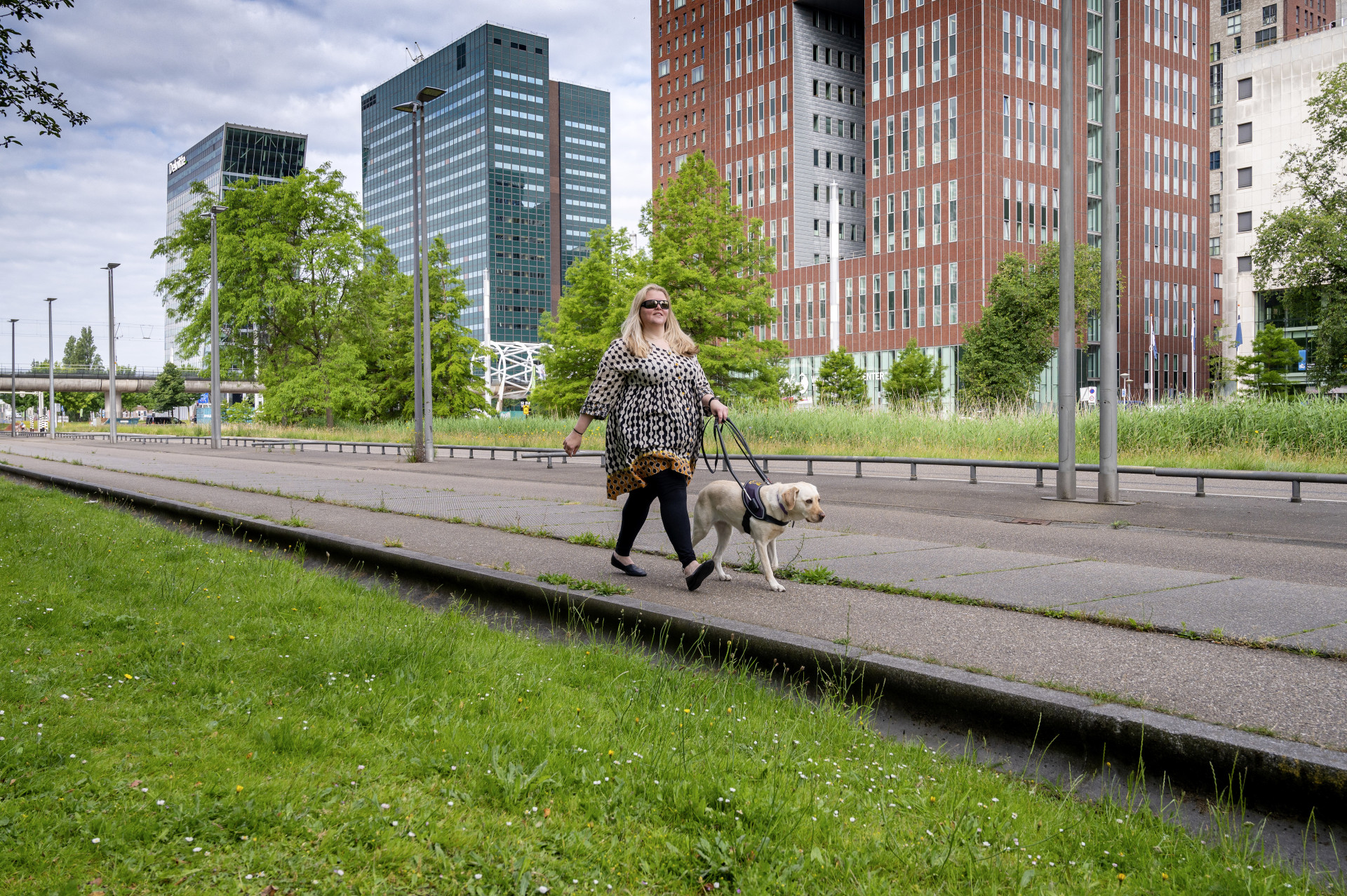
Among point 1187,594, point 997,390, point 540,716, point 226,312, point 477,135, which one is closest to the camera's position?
point 540,716

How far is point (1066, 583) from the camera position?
6.39 m

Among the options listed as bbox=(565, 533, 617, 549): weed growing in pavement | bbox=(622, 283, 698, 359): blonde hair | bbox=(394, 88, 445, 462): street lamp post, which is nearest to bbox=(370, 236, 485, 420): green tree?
bbox=(394, 88, 445, 462): street lamp post

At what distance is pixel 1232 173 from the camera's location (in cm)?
8581

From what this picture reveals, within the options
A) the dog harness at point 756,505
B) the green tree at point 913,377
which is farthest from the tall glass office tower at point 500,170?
the dog harness at point 756,505

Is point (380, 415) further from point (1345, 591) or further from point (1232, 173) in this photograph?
point (1232, 173)

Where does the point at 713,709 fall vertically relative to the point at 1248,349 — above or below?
below

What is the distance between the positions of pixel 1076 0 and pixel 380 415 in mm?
43149

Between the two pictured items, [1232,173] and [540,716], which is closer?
[540,716]

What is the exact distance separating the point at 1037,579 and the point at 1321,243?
45533 mm

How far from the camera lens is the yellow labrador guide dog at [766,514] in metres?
5.68

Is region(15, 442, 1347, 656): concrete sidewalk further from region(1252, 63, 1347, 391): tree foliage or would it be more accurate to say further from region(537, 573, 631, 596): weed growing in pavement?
region(1252, 63, 1347, 391): tree foliage

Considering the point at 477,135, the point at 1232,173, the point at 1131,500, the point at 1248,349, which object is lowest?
the point at 1131,500

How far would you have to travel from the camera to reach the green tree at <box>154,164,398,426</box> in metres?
48.5

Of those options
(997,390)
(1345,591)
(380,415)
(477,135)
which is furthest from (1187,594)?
(477,135)
